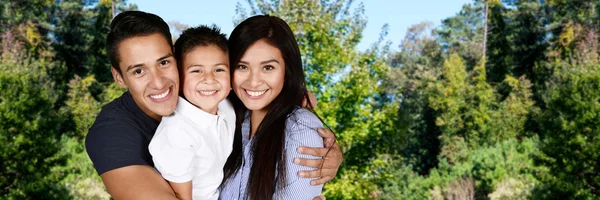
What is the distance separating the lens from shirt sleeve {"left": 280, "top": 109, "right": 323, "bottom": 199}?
250 centimetres

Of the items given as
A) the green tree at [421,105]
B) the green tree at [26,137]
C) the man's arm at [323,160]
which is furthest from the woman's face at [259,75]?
the green tree at [421,105]

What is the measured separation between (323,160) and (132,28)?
100 centimetres

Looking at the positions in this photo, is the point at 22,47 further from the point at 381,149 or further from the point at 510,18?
the point at 510,18

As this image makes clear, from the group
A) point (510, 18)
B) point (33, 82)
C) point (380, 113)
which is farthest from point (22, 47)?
point (510, 18)

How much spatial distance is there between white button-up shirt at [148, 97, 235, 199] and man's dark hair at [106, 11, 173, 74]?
30 cm

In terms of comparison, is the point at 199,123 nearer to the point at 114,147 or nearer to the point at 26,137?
the point at 114,147

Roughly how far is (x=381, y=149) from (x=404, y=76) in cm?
1466

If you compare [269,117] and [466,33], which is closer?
[269,117]

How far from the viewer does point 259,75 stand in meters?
2.66

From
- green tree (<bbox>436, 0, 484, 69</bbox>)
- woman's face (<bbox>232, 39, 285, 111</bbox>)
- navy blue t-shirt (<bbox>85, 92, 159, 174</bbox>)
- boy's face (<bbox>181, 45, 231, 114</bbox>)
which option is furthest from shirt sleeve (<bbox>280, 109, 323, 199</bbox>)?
green tree (<bbox>436, 0, 484, 69</bbox>)

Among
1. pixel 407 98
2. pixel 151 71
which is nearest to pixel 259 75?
pixel 151 71

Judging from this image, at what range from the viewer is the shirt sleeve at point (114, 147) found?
217cm

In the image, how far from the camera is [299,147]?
Answer: 2500 millimetres

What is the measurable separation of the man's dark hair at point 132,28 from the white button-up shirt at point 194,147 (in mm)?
303
